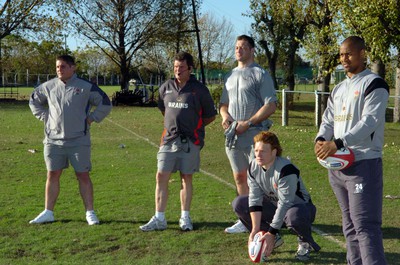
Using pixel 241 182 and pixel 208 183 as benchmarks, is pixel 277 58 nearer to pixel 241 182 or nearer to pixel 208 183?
pixel 208 183

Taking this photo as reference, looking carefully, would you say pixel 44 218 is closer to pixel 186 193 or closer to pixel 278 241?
pixel 186 193

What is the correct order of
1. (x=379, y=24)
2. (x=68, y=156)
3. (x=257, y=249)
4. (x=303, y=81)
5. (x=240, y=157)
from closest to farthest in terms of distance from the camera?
1. (x=257, y=249)
2. (x=240, y=157)
3. (x=68, y=156)
4. (x=379, y=24)
5. (x=303, y=81)

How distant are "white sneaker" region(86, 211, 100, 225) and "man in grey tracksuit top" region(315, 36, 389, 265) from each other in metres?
3.26

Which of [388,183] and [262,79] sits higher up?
[262,79]

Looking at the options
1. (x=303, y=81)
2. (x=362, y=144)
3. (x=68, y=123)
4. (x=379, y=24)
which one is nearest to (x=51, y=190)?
(x=68, y=123)

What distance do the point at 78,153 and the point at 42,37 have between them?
36.1 meters

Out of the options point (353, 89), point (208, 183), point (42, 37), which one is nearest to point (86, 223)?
point (208, 183)

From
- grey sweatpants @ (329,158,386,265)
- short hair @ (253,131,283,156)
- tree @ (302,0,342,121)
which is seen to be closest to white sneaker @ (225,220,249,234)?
short hair @ (253,131,283,156)

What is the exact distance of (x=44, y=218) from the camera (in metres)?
7.32

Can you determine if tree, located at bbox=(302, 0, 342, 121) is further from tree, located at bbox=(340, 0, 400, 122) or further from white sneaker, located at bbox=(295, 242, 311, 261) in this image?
white sneaker, located at bbox=(295, 242, 311, 261)

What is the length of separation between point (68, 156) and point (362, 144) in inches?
149

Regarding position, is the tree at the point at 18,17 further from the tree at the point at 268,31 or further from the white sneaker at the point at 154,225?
the white sneaker at the point at 154,225

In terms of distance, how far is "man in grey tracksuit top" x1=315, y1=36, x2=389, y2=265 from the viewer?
15.4 feet

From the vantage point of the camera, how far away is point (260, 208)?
5801mm
